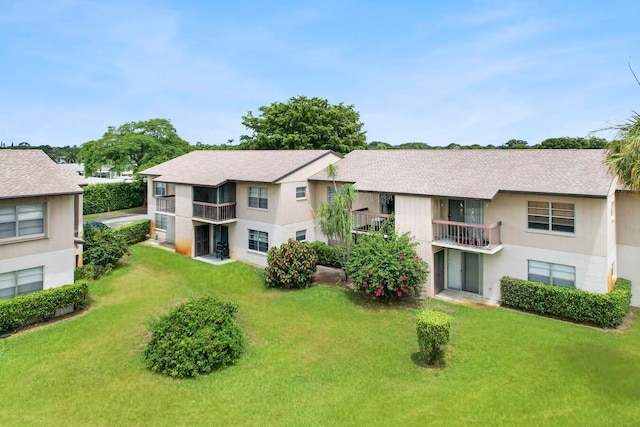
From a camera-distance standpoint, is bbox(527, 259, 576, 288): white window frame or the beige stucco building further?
bbox(527, 259, 576, 288): white window frame

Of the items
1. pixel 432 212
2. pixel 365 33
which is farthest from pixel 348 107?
pixel 432 212

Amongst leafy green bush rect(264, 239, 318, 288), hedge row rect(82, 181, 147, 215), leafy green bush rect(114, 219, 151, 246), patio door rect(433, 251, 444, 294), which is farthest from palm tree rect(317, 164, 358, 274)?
hedge row rect(82, 181, 147, 215)

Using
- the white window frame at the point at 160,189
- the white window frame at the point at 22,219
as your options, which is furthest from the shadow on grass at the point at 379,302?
the white window frame at the point at 160,189

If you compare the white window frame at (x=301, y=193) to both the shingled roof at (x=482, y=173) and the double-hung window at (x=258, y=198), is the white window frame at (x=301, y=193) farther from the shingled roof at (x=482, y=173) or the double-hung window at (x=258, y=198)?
the double-hung window at (x=258, y=198)

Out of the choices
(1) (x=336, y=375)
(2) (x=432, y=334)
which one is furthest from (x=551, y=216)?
(1) (x=336, y=375)

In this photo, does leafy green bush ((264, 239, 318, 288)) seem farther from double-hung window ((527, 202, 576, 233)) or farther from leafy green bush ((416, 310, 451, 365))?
double-hung window ((527, 202, 576, 233))

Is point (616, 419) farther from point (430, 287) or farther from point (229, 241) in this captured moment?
point (229, 241)

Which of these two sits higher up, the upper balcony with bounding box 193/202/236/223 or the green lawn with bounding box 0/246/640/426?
the upper balcony with bounding box 193/202/236/223
